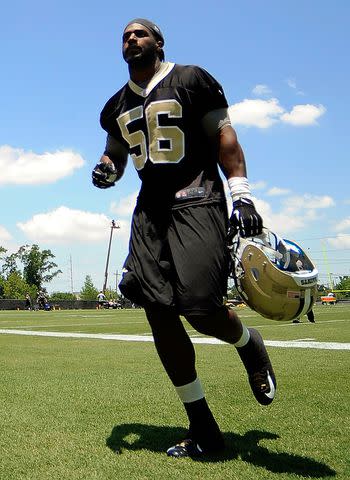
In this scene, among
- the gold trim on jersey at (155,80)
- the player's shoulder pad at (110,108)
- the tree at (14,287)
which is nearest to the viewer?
the gold trim on jersey at (155,80)

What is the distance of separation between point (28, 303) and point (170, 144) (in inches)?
1740

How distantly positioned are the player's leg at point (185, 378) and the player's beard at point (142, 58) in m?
1.28

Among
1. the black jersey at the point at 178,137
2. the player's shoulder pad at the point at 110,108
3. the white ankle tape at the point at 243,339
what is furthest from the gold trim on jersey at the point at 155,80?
the white ankle tape at the point at 243,339

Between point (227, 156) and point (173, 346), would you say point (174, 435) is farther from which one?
point (227, 156)

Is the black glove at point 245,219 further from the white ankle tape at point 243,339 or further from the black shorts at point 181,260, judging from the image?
the white ankle tape at point 243,339

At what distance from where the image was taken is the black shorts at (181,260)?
2551 millimetres

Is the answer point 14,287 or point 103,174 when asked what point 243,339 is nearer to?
point 103,174

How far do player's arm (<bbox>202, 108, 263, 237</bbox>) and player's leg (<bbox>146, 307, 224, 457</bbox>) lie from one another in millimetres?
560

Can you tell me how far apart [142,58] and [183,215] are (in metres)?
0.90

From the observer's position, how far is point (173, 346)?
9.10ft

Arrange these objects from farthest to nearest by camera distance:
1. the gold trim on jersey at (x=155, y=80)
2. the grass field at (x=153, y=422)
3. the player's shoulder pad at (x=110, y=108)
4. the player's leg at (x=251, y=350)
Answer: the player's shoulder pad at (x=110, y=108) → the gold trim on jersey at (x=155, y=80) → the player's leg at (x=251, y=350) → the grass field at (x=153, y=422)

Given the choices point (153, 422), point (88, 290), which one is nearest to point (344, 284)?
point (88, 290)

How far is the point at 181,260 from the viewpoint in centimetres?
260

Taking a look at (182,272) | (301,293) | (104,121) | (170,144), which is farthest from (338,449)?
(104,121)
